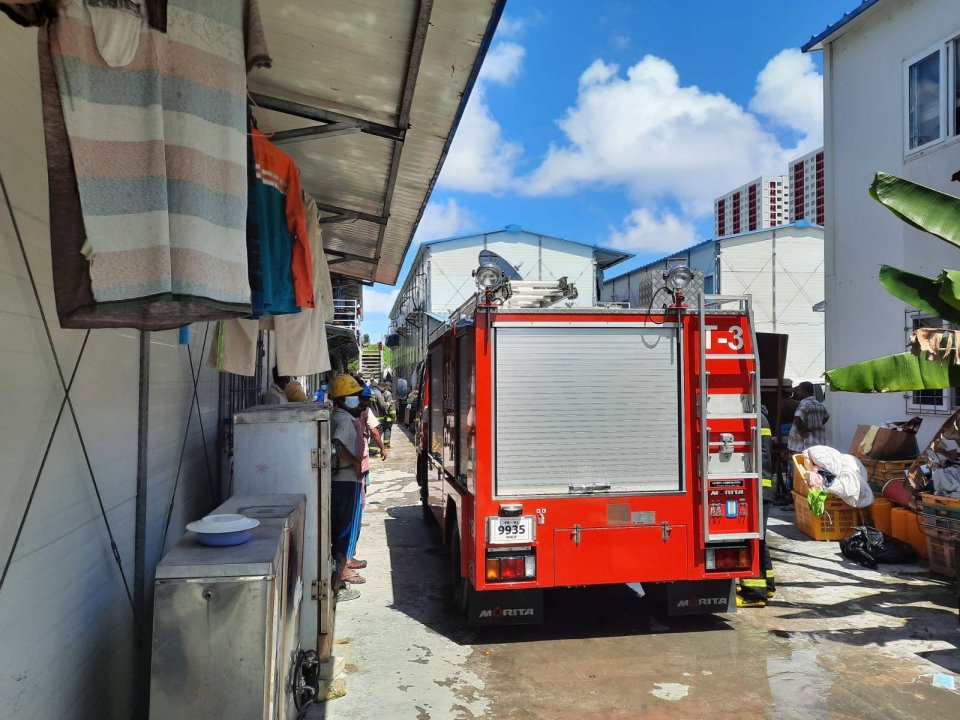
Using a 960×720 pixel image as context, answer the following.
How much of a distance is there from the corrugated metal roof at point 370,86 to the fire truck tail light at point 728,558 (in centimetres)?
388

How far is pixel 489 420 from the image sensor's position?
215 inches

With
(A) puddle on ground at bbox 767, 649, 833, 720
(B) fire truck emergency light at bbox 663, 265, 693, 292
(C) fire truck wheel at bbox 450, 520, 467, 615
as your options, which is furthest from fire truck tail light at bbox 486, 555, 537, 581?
(B) fire truck emergency light at bbox 663, 265, 693, 292

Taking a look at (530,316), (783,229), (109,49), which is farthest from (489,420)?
(783,229)

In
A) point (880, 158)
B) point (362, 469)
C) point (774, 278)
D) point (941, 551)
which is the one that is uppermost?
point (774, 278)

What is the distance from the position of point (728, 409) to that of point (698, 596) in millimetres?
1636

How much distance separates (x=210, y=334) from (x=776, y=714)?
4.98m

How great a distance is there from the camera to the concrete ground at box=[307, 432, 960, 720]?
15.1ft

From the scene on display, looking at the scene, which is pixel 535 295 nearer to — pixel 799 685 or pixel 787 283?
pixel 799 685

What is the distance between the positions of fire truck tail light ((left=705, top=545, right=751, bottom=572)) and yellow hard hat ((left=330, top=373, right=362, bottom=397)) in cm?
374

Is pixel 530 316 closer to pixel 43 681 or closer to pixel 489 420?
pixel 489 420

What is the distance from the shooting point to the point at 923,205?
258 inches

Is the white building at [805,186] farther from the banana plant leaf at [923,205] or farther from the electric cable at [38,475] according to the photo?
Answer: the electric cable at [38,475]

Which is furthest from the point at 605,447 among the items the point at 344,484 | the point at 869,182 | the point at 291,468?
the point at 869,182

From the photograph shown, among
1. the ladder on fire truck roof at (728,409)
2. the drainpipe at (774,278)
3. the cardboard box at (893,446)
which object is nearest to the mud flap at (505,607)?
the ladder on fire truck roof at (728,409)
